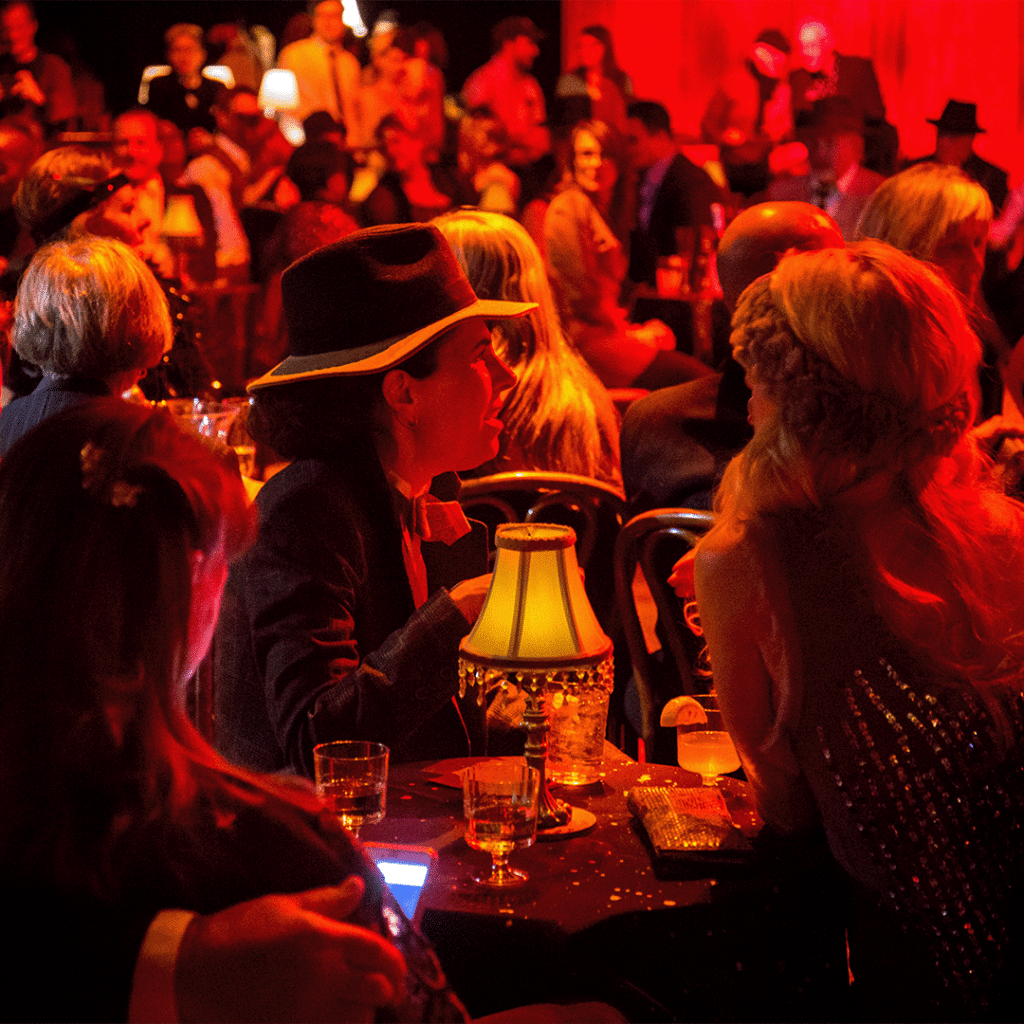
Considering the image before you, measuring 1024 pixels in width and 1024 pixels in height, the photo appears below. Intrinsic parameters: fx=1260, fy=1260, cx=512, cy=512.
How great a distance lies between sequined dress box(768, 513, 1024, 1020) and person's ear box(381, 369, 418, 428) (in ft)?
2.26

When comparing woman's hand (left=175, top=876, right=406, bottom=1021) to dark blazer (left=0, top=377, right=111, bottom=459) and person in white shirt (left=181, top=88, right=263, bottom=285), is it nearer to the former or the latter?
dark blazer (left=0, top=377, right=111, bottom=459)

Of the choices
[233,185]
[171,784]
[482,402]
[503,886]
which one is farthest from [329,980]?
[233,185]

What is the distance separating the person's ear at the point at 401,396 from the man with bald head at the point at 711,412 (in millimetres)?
1009

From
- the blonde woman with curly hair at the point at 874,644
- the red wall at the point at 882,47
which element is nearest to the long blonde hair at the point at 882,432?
the blonde woman with curly hair at the point at 874,644

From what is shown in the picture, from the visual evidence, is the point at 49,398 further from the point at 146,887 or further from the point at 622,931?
the point at 146,887

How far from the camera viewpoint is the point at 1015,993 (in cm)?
165

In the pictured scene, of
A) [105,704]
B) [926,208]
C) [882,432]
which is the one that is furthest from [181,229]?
[105,704]

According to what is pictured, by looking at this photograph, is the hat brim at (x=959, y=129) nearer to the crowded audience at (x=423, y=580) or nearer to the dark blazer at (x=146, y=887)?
the crowded audience at (x=423, y=580)

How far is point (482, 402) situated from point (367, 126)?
8.39 metres

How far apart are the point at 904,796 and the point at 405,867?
0.65 metres

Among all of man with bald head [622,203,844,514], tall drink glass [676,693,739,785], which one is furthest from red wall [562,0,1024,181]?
tall drink glass [676,693,739,785]

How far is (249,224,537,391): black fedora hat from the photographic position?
6.54 feet

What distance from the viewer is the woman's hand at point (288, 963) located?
953 millimetres

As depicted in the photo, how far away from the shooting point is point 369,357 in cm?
199
